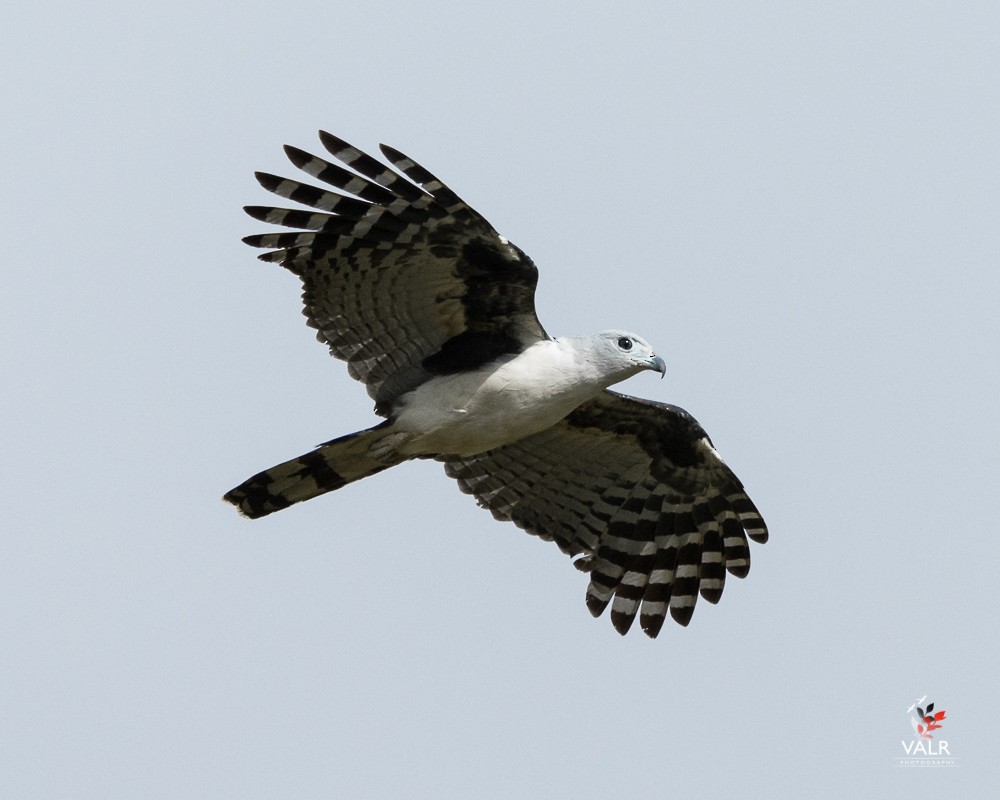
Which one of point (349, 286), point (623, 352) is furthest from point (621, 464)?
point (349, 286)

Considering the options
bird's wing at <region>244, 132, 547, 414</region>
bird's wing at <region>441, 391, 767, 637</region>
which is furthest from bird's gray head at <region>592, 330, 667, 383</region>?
bird's wing at <region>441, 391, 767, 637</region>

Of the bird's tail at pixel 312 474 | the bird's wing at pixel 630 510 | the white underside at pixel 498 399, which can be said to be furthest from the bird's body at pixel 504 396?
the bird's wing at pixel 630 510

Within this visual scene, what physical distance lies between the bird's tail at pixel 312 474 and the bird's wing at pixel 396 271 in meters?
0.38

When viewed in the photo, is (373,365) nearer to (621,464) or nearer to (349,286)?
(349,286)

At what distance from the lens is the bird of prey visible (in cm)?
1260

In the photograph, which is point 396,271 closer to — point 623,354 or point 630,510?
point 623,354

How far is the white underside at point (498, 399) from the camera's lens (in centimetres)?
1295

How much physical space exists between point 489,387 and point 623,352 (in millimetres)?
1056

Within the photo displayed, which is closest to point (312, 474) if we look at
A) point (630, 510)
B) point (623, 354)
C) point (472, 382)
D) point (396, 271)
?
point (472, 382)

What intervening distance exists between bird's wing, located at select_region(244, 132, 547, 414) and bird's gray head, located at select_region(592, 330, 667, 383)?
60 centimetres

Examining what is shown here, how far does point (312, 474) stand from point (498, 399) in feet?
5.09

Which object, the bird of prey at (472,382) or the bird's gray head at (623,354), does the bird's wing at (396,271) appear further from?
the bird's gray head at (623,354)

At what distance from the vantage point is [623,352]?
12.8 m

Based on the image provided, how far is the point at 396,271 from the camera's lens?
12914mm
